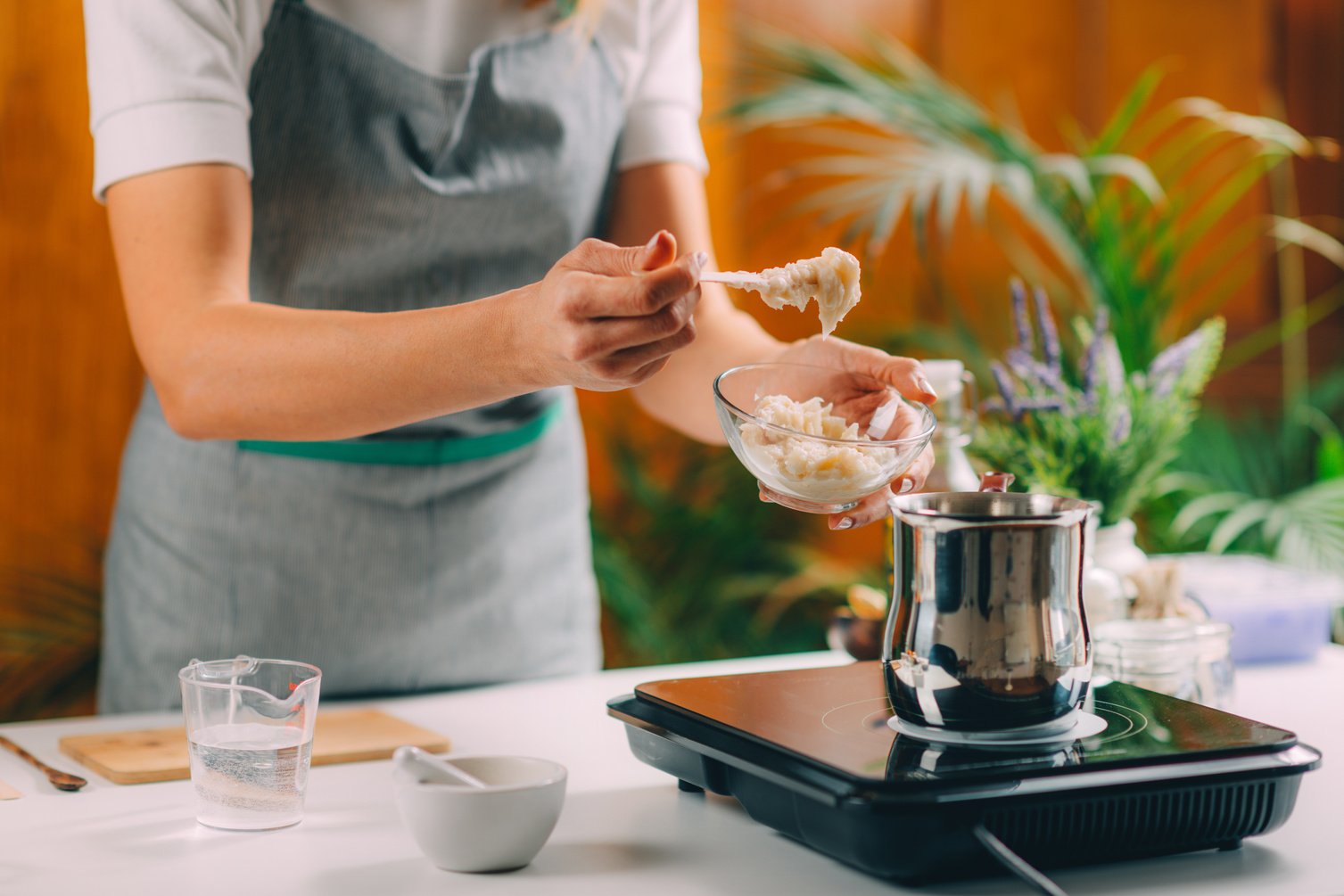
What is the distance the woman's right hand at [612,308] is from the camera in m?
0.90

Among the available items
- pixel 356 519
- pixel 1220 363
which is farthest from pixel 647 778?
pixel 1220 363

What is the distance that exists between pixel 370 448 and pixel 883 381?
0.66 metres

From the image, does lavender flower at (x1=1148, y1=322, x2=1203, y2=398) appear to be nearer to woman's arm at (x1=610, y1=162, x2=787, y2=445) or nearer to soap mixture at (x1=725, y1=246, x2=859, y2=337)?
woman's arm at (x1=610, y1=162, x2=787, y2=445)

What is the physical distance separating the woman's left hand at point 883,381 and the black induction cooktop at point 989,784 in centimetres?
20

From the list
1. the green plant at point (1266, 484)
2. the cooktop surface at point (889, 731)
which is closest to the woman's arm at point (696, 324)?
the cooktop surface at point (889, 731)

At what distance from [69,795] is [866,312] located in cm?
269

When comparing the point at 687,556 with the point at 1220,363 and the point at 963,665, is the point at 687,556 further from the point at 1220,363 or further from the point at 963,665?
the point at 963,665

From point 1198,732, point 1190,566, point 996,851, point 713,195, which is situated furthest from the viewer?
point 713,195

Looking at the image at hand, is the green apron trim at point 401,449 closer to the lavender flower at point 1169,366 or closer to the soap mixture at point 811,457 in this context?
the soap mixture at point 811,457

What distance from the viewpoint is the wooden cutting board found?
111 cm

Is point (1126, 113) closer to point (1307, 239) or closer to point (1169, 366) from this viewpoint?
point (1307, 239)

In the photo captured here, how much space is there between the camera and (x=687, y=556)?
3.15 metres

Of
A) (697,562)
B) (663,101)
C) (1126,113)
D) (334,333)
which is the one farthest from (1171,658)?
(697,562)

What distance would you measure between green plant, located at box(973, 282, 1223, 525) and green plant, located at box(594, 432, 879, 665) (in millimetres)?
1557
